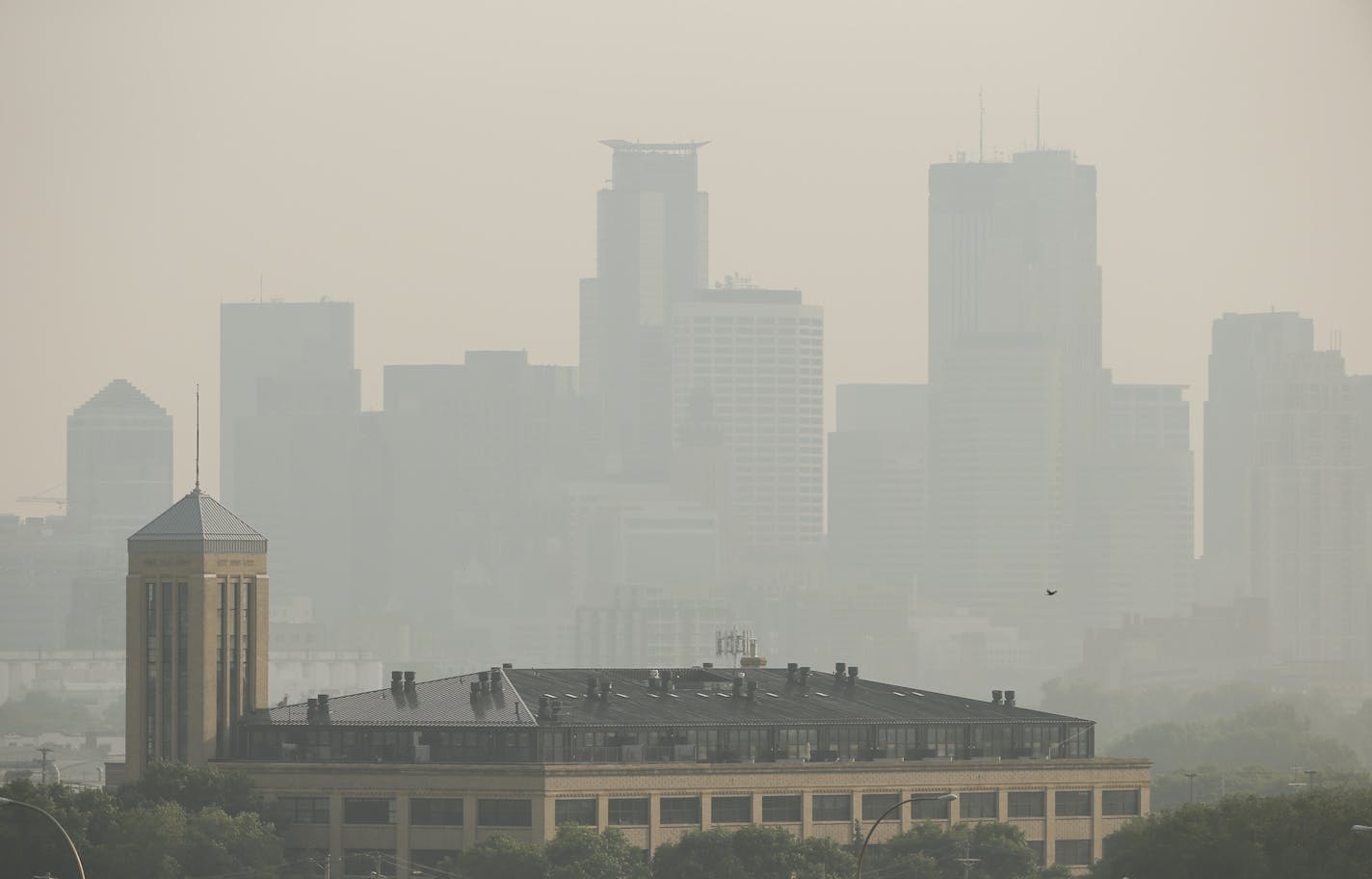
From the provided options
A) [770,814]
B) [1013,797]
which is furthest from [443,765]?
[1013,797]

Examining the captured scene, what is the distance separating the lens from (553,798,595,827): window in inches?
7003

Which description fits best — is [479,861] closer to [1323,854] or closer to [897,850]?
[897,850]

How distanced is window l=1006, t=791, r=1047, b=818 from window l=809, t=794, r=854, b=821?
9.71 m

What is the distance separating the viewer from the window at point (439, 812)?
7032 inches

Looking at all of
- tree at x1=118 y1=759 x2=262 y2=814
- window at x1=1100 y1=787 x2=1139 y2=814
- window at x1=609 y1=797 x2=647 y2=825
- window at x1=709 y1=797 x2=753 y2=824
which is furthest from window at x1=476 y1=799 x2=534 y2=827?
window at x1=1100 y1=787 x2=1139 y2=814

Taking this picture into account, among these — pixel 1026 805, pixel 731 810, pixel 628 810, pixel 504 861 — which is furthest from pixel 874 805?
pixel 504 861

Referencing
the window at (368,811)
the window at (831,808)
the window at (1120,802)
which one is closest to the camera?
the window at (368,811)

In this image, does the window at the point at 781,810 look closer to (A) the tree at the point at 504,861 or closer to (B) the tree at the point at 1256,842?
(A) the tree at the point at 504,861

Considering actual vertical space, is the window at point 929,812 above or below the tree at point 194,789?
below

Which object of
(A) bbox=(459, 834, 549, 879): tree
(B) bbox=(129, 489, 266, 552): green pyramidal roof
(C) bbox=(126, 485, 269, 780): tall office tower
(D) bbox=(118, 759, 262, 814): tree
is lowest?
(A) bbox=(459, 834, 549, 879): tree

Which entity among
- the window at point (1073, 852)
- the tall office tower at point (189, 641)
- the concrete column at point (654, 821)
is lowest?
the window at point (1073, 852)

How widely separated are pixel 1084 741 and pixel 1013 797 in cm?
954

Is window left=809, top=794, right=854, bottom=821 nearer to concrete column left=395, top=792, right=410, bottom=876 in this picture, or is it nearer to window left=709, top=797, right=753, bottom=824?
window left=709, top=797, right=753, bottom=824

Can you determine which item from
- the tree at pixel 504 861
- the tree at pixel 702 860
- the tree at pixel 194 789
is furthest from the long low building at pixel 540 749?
the tree at pixel 702 860
